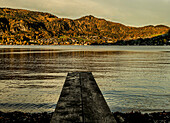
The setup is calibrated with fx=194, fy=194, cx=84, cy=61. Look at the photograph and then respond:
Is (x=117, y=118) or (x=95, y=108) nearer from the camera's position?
(x=95, y=108)

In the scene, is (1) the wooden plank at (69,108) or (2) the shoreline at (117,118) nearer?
(1) the wooden plank at (69,108)

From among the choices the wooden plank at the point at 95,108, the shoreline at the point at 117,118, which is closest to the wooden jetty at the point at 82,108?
the wooden plank at the point at 95,108

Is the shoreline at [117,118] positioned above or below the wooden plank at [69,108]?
below

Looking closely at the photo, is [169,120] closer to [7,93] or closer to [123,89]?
[123,89]

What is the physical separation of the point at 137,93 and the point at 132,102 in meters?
2.74

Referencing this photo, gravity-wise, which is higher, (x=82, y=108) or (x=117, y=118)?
(x=82, y=108)

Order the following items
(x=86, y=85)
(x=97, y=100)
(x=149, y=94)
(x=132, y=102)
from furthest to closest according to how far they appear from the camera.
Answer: (x=149, y=94) → (x=132, y=102) → (x=86, y=85) → (x=97, y=100)

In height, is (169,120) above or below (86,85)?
below

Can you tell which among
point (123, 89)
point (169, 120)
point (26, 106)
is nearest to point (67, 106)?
point (169, 120)

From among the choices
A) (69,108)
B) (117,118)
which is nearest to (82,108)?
(69,108)

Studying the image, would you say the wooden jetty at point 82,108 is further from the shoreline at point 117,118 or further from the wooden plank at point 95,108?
the shoreline at point 117,118

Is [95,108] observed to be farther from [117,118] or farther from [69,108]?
[117,118]

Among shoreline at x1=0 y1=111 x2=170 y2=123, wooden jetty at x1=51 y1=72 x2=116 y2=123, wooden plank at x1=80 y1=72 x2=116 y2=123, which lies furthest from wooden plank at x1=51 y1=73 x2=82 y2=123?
shoreline at x1=0 y1=111 x2=170 y2=123

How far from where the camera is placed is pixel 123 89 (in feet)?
55.3
